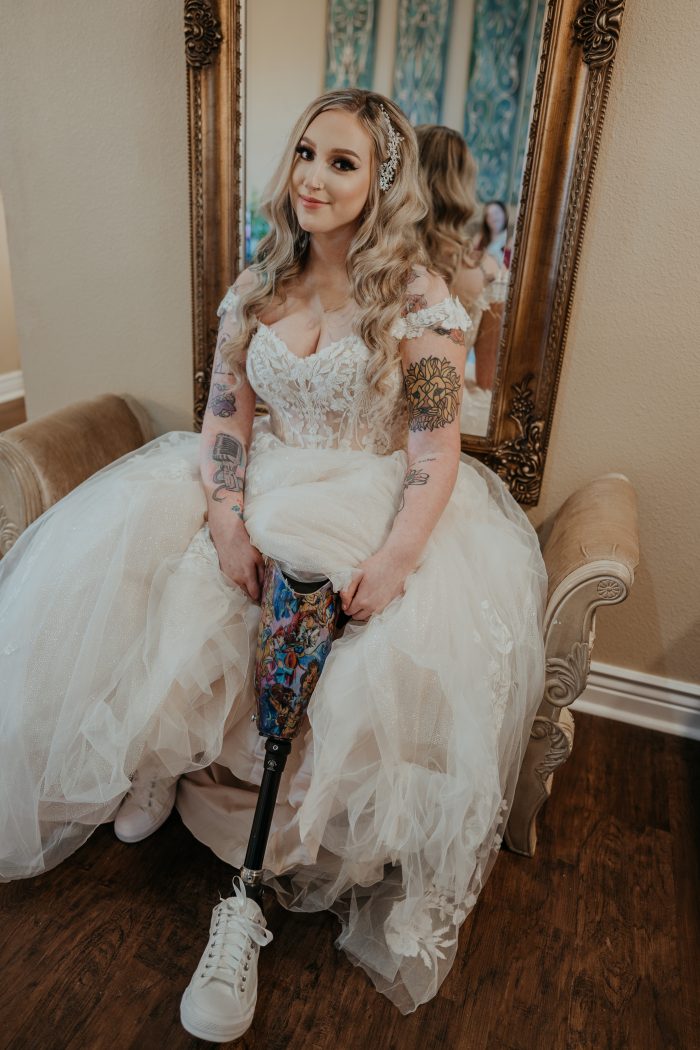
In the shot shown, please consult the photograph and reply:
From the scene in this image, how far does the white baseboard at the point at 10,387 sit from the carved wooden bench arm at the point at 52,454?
9.12 ft

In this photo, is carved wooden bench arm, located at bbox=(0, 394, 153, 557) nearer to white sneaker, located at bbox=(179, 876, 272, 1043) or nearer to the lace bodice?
the lace bodice

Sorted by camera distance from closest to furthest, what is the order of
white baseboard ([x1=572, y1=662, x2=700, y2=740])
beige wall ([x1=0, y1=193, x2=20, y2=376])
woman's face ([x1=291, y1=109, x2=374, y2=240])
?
woman's face ([x1=291, y1=109, x2=374, y2=240]) → white baseboard ([x1=572, y1=662, x2=700, y2=740]) → beige wall ([x1=0, y1=193, x2=20, y2=376])

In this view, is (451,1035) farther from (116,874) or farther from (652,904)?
(116,874)

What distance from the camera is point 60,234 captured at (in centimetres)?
221

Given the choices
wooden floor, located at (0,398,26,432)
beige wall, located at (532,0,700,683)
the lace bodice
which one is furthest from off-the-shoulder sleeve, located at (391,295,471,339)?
wooden floor, located at (0,398,26,432)

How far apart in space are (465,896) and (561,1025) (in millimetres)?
260


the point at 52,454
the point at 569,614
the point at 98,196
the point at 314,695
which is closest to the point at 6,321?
the point at 98,196

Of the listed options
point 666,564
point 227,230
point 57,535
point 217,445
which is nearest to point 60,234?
point 227,230

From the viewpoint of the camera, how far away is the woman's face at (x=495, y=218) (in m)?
1.77

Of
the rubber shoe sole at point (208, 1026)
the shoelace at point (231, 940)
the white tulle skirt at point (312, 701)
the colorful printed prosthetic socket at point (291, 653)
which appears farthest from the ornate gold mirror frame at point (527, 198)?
the rubber shoe sole at point (208, 1026)

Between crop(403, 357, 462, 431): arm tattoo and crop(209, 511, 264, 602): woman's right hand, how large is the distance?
1.41 ft

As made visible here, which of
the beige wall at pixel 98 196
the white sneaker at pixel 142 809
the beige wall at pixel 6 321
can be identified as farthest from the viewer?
the beige wall at pixel 6 321

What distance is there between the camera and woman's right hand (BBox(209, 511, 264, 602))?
1501 millimetres

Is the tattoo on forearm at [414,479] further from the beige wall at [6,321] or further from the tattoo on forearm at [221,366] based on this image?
the beige wall at [6,321]
